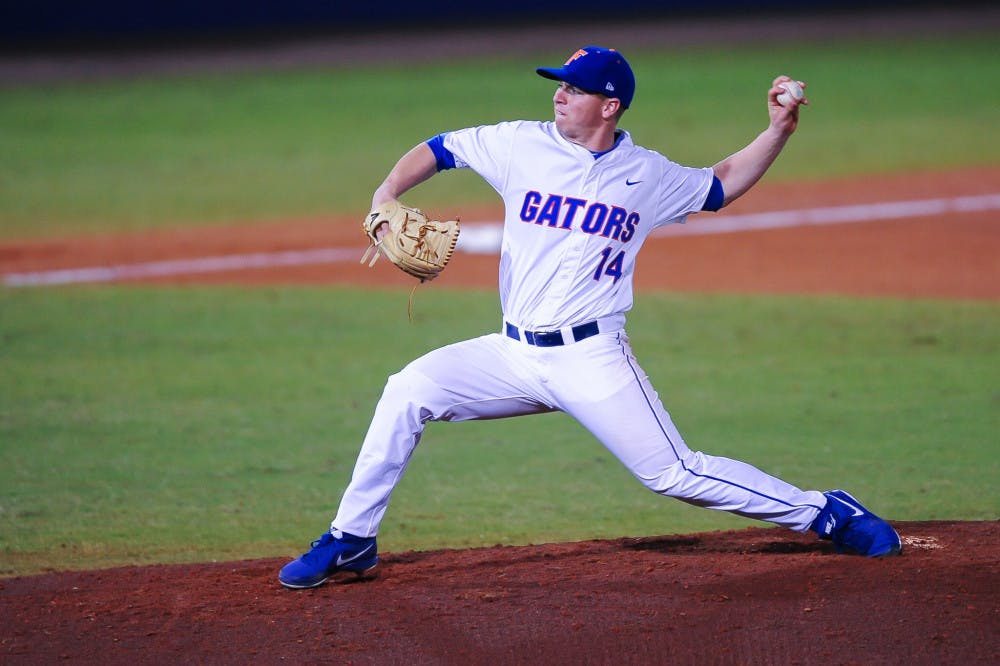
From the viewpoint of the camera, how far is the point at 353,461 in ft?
20.7

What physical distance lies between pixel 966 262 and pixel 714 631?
6945 mm

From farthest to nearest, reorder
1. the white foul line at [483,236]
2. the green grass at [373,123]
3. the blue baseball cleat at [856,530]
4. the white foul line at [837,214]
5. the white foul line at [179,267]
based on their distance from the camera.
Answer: the green grass at [373,123] < the white foul line at [837,214] < the white foul line at [483,236] < the white foul line at [179,267] < the blue baseball cleat at [856,530]

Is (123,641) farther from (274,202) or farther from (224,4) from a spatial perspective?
(224,4)

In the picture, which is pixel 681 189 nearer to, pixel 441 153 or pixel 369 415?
pixel 441 153

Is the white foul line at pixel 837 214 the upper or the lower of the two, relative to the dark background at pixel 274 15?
lower

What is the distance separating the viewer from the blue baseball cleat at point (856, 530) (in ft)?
15.1

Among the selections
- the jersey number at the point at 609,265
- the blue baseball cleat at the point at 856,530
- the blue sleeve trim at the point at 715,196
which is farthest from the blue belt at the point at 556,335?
the blue baseball cleat at the point at 856,530

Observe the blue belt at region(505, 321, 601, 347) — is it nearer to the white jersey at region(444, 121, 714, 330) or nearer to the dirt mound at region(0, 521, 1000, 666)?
the white jersey at region(444, 121, 714, 330)

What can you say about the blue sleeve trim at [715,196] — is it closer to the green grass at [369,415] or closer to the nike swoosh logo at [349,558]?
the green grass at [369,415]

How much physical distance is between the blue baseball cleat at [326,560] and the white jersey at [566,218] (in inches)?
37.4

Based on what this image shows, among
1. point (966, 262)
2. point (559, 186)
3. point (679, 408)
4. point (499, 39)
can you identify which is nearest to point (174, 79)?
point (499, 39)

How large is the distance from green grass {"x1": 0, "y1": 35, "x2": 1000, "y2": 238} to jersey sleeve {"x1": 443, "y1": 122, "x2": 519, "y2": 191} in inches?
312

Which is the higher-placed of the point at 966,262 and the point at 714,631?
the point at 966,262

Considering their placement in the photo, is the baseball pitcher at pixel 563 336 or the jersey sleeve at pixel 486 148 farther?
the jersey sleeve at pixel 486 148
